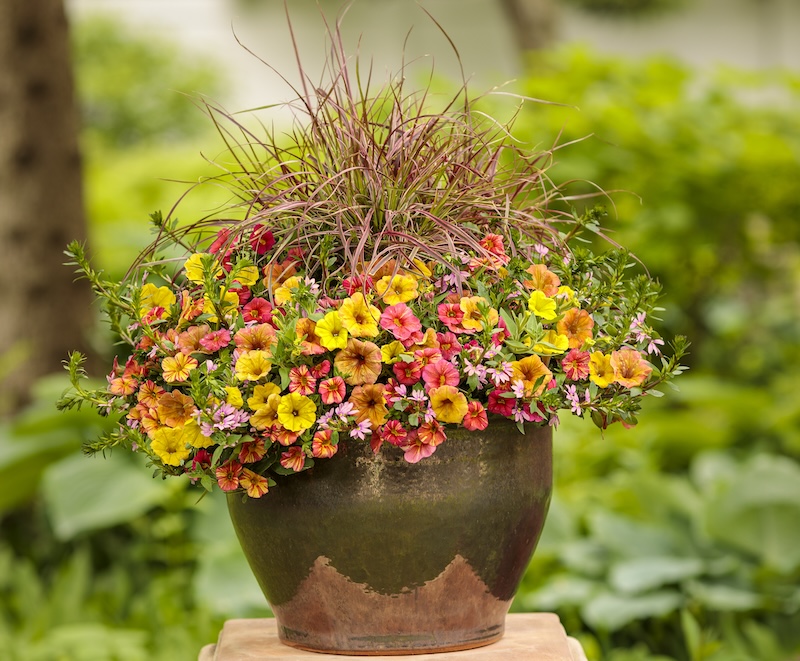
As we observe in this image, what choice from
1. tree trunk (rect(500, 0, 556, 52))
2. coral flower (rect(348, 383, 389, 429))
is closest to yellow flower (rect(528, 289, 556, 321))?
coral flower (rect(348, 383, 389, 429))

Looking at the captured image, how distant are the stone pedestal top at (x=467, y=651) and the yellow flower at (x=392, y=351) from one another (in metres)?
0.40

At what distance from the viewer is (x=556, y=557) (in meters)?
3.07

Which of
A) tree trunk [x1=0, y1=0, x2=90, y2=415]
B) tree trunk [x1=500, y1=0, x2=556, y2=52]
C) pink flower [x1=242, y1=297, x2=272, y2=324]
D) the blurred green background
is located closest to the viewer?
pink flower [x1=242, y1=297, x2=272, y2=324]

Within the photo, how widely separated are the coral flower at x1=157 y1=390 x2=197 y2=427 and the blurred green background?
719 mm

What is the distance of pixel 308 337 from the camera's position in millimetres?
1229

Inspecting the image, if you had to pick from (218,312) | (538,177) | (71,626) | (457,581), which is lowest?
(71,626)

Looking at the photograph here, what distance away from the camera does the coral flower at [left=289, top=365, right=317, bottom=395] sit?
1.21m

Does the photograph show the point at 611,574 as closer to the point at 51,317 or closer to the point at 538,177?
the point at 538,177

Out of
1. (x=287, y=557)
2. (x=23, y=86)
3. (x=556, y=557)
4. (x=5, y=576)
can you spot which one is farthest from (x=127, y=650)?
(x=23, y=86)

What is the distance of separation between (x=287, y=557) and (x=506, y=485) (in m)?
0.30

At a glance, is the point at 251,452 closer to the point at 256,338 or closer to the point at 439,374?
the point at 256,338

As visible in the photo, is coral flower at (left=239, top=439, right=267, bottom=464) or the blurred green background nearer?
coral flower at (left=239, top=439, right=267, bottom=464)

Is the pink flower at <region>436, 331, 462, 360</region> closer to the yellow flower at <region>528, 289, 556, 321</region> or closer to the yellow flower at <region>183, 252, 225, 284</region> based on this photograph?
the yellow flower at <region>528, 289, 556, 321</region>

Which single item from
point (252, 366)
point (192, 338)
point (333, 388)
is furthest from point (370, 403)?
point (192, 338)
